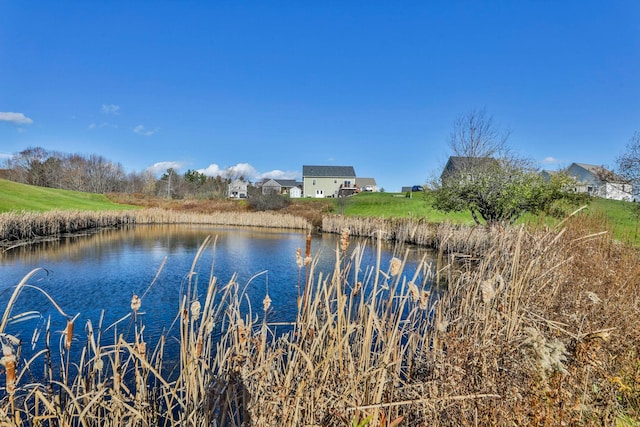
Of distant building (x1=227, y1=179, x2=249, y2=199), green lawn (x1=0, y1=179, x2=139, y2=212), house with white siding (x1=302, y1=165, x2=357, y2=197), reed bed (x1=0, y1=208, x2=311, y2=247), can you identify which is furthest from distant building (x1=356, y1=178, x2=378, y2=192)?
green lawn (x1=0, y1=179, x2=139, y2=212)

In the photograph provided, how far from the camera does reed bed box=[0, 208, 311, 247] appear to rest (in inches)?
701

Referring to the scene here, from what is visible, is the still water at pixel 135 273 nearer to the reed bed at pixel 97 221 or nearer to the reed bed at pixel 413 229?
the reed bed at pixel 413 229

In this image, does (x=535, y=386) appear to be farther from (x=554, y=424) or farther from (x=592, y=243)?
(x=592, y=243)

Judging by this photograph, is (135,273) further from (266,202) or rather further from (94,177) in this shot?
(94,177)

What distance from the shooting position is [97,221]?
2681 centimetres

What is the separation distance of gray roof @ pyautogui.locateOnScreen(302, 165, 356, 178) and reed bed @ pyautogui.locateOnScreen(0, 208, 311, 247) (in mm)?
37186

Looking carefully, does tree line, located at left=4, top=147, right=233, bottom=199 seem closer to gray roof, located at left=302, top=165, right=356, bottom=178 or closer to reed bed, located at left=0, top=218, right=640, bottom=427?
gray roof, located at left=302, top=165, right=356, bottom=178

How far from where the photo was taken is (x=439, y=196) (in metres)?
16.7

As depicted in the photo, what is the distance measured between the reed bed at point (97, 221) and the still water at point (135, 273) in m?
1.77

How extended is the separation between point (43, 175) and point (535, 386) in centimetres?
8061

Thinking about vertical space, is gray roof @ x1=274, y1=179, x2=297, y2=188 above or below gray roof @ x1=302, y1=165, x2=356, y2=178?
below

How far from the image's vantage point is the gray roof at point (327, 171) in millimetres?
68938

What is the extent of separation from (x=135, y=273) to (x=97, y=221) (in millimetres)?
18120

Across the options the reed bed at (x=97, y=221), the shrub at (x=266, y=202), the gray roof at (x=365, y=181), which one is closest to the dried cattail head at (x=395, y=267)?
the reed bed at (x=97, y=221)
